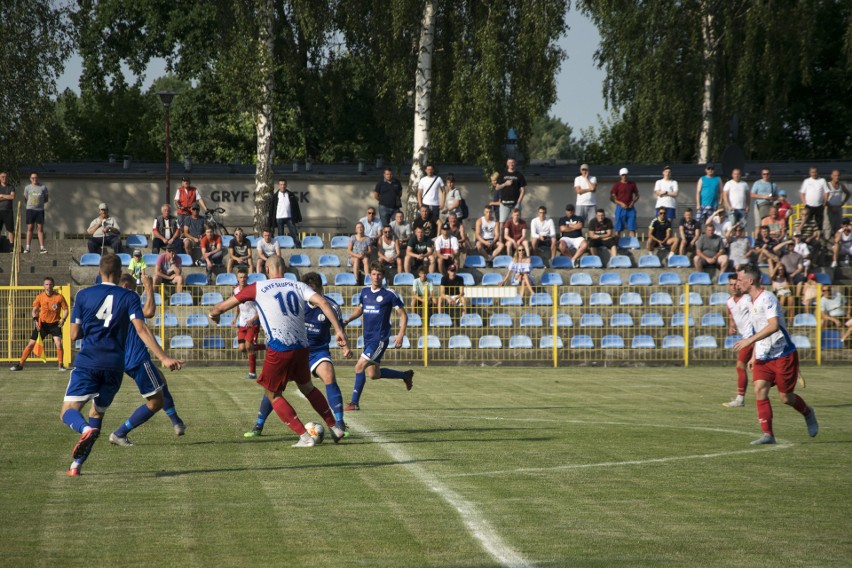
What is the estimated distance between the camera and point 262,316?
11.1m

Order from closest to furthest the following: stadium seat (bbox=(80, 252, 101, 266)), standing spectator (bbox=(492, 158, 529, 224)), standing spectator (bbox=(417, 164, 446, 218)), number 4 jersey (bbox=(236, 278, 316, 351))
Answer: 1. number 4 jersey (bbox=(236, 278, 316, 351))
2. stadium seat (bbox=(80, 252, 101, 266))
3. standing spectator (bbox=(417, 164, 446, 218))
4. standing spectator (bbox=(492, 158, 529, 224))

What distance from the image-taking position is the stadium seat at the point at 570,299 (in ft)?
83.5

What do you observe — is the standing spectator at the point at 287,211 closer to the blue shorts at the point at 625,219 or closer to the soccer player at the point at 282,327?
the blue shorts at the point at 625,219

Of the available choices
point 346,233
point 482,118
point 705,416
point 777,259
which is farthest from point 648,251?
point 705,416

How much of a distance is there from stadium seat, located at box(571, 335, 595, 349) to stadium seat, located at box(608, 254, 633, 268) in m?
3.23

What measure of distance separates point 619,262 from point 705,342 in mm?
3333

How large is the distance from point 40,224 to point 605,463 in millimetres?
20613

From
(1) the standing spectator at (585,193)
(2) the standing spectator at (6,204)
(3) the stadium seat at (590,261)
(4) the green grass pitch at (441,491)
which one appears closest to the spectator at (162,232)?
(2) the standing spectator at (6,204)

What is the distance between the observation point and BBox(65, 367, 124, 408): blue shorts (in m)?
9.80

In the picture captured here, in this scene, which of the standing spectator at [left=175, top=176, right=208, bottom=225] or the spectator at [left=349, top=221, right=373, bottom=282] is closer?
the spectator at [left=349, top=221, right=373, bottom=282]

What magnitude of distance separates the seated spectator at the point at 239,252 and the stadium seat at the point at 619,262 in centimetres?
843

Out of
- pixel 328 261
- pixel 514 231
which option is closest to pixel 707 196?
pixel 514 231

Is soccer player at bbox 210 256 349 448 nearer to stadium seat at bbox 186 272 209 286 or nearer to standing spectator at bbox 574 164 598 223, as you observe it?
stadium seat at bbox 186 272 209 286

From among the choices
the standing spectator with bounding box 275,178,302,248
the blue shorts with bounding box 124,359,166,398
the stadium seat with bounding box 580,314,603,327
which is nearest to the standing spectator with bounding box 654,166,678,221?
the stadium seat with bounding box 580,314,603,327
